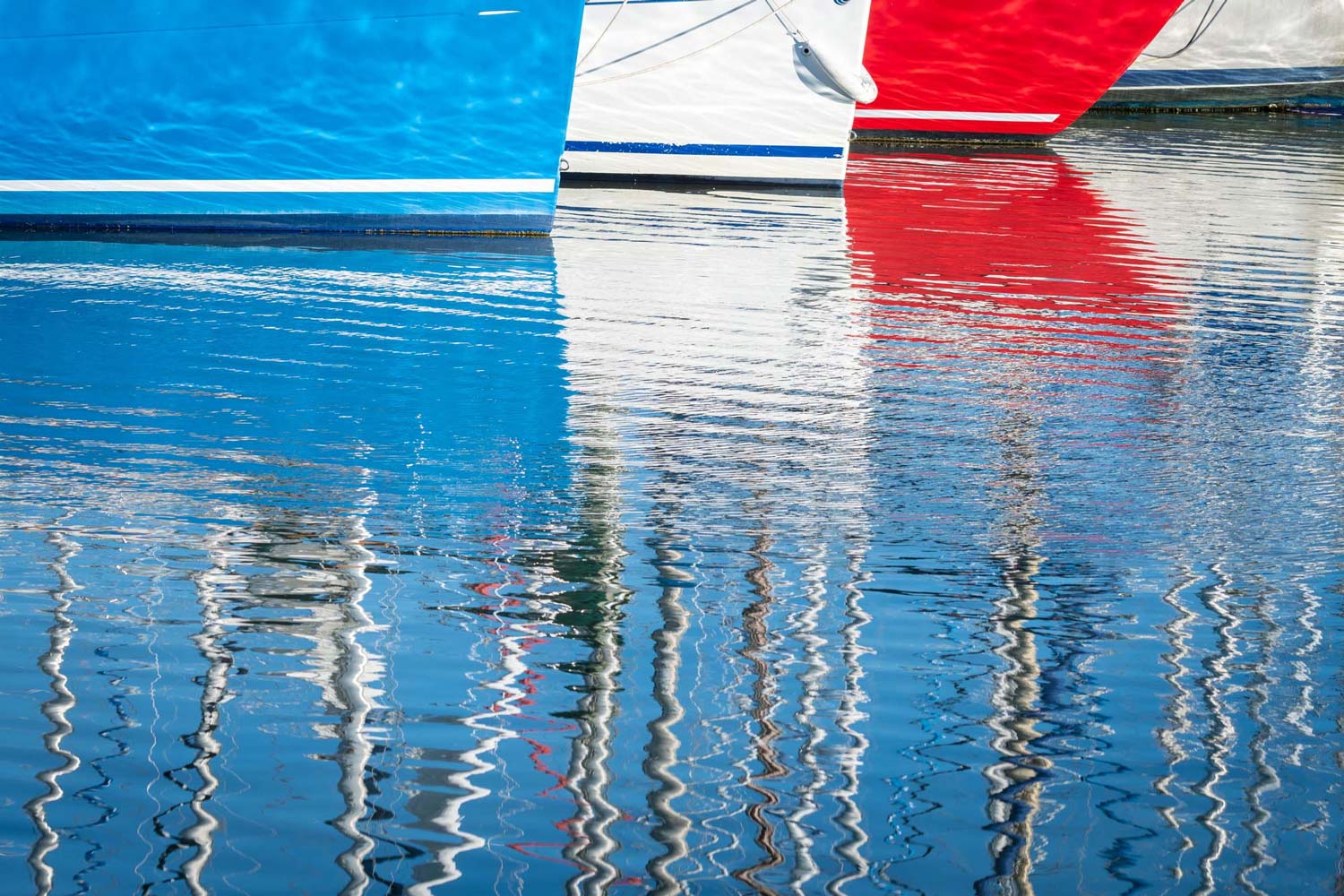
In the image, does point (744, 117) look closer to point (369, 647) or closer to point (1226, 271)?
point (1226, 271)

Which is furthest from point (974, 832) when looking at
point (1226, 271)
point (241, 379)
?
point (1226, 271)

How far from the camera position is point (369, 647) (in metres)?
2.77

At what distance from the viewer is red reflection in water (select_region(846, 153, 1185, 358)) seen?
222 inches

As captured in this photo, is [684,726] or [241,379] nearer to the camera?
[684,726]

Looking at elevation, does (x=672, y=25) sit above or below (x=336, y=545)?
above

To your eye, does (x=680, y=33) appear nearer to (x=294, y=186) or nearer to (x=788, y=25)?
(x=788, y=25)

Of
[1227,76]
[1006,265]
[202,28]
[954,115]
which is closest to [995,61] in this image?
[954,115]

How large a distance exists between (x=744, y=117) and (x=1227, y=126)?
262 inches

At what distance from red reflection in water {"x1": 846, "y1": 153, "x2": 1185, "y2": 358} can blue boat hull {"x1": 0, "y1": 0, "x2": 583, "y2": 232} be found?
1.76 meters

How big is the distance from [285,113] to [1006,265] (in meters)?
3.34

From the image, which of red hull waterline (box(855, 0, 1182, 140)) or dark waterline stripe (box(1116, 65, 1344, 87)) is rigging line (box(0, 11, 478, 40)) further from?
dark waterline stripe (box(1116, 65, 1344, 87))

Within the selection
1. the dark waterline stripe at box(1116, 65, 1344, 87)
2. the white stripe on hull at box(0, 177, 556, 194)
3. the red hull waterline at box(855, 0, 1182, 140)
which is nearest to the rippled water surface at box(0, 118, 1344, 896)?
the white stripe on hull at box(0, 177, 556, 194)

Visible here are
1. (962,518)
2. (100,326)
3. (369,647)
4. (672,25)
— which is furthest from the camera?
(672,25)

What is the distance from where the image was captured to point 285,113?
714cm
